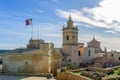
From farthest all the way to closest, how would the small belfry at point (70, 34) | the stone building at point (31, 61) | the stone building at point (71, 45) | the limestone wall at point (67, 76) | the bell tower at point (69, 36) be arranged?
the small belfry at point (70, 34) → the bell tower at point (69, 36) → the stone building at point (71, 45) → the stone building at point (31, 61) → the limestone wall at point (67, 76)

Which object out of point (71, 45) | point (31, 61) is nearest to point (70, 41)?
point (71, 45)

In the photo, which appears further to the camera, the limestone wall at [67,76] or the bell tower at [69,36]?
the bell tower at [69,36]

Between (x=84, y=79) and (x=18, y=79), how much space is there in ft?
29.2

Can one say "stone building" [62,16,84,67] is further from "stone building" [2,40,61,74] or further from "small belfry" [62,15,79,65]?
"stone building" [2,40,61,74]

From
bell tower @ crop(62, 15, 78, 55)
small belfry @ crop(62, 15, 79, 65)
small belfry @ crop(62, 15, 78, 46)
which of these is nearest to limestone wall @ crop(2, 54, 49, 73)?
small belfry @ crop(62, 15, 79, 65)

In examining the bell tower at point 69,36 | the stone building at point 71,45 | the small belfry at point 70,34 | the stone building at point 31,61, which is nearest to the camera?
the stone building at point 31,61

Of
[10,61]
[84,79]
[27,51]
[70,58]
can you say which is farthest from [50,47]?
[70,58]

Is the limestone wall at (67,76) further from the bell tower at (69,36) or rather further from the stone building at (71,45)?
the bell tower at (69,36)

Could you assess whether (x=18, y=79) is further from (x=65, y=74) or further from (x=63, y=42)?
(x=63, y=42)

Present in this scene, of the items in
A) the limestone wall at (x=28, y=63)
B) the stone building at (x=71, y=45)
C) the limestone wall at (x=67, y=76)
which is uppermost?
the stone building at (x=71, y=45)

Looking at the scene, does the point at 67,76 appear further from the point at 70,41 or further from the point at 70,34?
the point at 70,34

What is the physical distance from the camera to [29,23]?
36.7 meters

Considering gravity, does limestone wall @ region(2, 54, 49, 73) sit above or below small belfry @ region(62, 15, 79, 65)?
below

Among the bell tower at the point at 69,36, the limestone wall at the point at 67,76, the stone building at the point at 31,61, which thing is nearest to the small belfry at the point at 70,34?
the bell tower at the point at 69,36
